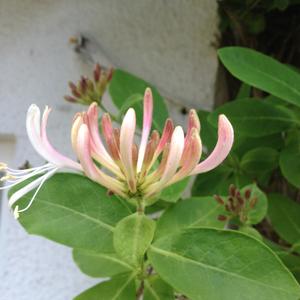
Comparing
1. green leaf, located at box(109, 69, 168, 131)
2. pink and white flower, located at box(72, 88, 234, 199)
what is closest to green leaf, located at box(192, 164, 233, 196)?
green leaf, located at box(109, 69, 168, 131)

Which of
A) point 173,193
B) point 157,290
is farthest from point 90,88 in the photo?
point 157,290

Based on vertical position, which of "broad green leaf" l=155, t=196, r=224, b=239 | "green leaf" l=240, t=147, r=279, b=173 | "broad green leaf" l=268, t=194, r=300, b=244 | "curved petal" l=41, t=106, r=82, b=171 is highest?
"curved petal" l=41, t=106, r=82, b=171

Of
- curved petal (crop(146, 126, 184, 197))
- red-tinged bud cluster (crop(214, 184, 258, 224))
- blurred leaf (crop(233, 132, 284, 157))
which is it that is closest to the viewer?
curved petal (crop(146, 126, 184, 197))

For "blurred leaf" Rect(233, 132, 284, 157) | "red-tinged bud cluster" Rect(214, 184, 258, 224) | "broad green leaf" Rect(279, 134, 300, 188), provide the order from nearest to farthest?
"red-tinged bud cluster" Rect(214, 184, 258, 224) → "broad green leaf" Rect(279, 134, 300, 188) → "blurred leaf" Rect(233, 132, 284, 157)

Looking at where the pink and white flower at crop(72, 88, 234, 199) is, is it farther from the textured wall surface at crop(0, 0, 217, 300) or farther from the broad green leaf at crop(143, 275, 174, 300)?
the textured wall surface at crop(0, 0, 217, 300)

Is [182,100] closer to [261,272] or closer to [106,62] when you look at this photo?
[106,62]

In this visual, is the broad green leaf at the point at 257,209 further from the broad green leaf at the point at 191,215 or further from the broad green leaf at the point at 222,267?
the broad green leaf at the point at 222,267

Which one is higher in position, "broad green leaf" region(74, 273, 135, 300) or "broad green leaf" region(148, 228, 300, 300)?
"broad green leaf" region(148, 228, 300, 300)
